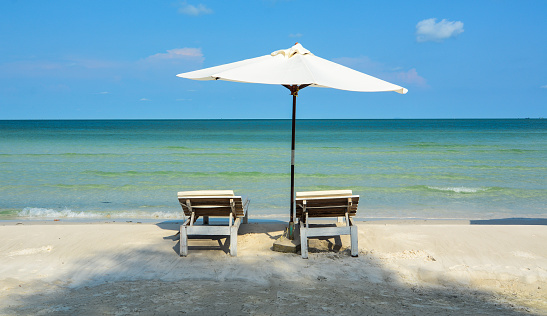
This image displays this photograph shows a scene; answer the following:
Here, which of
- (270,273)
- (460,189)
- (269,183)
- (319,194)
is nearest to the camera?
(270,273)

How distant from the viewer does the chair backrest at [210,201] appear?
5.37 metres

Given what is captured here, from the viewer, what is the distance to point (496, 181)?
13.8 meters

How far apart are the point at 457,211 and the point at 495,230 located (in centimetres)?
316

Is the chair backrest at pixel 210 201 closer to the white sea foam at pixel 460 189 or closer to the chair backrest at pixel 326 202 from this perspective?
the chair backrest at pixel 326 202

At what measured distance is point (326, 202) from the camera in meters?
5.37

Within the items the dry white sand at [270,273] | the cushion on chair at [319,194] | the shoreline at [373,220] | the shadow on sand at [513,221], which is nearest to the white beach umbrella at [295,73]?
the cushion on chair at [319,194]

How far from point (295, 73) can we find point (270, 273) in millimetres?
2101

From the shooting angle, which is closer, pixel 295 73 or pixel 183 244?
pixel 295 73

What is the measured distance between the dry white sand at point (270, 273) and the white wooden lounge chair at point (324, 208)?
255 mm

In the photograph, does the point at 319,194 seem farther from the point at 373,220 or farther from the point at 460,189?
the point at 460,189

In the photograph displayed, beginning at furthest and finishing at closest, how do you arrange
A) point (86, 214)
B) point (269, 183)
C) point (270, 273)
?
1. point (269, 183)
2. point (86, 214)
3. point (270, 273)

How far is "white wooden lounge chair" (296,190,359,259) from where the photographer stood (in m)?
5.30

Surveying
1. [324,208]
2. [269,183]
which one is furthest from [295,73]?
[269,183]

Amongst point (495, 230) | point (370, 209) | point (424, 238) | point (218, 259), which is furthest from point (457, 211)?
point (218, 259)
